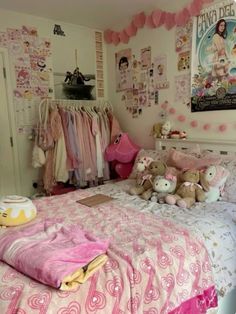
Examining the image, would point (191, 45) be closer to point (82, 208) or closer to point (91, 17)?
point (91, 17)

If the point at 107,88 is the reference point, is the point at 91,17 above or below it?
above

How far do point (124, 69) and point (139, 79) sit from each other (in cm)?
31

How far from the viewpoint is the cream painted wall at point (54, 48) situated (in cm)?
276

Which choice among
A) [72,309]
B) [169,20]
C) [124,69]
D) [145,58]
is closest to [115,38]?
[124,69]

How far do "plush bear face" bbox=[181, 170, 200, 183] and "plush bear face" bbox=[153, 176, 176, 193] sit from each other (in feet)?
0.30

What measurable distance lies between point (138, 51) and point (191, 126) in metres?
1.11

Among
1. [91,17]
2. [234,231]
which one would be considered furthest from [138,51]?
[234,231]

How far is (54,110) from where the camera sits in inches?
111

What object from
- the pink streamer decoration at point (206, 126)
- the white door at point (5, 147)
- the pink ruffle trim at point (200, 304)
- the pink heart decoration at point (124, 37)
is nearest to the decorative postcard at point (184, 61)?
the pink streamer decoration at point (206, 126)

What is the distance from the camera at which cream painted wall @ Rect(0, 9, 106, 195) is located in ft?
9.05

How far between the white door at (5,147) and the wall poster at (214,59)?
1884 mm

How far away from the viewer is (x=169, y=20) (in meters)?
2.60

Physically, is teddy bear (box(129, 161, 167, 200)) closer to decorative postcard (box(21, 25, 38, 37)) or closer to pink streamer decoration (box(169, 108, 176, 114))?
pink streamer decoration (box(169, 108, 176, 114))

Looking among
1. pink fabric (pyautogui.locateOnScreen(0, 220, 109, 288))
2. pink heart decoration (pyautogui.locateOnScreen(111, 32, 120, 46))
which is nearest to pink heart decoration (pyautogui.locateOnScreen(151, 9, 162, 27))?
pink heart decoration (pyautogui.locateOnScreen(111, 32, 120, 46))
